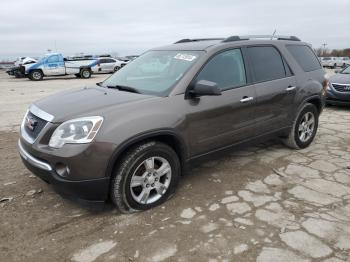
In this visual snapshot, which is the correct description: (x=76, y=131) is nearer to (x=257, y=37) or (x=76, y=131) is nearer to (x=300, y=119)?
(x=257, y=37)

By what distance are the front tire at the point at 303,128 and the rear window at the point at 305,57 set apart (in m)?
0.63

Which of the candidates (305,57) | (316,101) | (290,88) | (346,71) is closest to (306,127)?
(316,101)

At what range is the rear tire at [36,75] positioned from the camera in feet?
76.7

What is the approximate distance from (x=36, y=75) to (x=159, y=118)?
73.3ft

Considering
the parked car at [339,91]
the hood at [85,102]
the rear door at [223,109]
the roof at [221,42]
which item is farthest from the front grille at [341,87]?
the hood at [85,102]

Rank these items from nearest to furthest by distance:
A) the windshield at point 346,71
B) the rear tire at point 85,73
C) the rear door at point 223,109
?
1. the rear door at point 223,109
2. the windshield at point 346,71
3. the rear tire at point 85,73

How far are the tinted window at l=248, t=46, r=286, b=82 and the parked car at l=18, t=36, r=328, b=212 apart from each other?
0.05 feet

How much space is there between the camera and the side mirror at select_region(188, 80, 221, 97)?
3.72 metres

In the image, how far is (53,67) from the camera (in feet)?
78.3

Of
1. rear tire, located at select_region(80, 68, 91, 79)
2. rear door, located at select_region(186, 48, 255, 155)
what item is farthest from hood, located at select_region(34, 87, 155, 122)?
rear tire, located at select_region(80, 68, 91, 79)

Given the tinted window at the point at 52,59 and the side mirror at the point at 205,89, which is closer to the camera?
the side mirror at the point at 205,89

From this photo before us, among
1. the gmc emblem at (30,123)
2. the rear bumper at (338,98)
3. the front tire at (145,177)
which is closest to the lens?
the front tire at (145,177)

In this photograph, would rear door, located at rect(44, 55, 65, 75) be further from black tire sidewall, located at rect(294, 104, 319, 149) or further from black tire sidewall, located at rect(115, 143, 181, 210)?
black tire sidewall, located at rect(115, 143, 181, 210)

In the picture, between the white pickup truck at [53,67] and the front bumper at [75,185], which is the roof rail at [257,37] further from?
the white pickup truck at [53,67]
